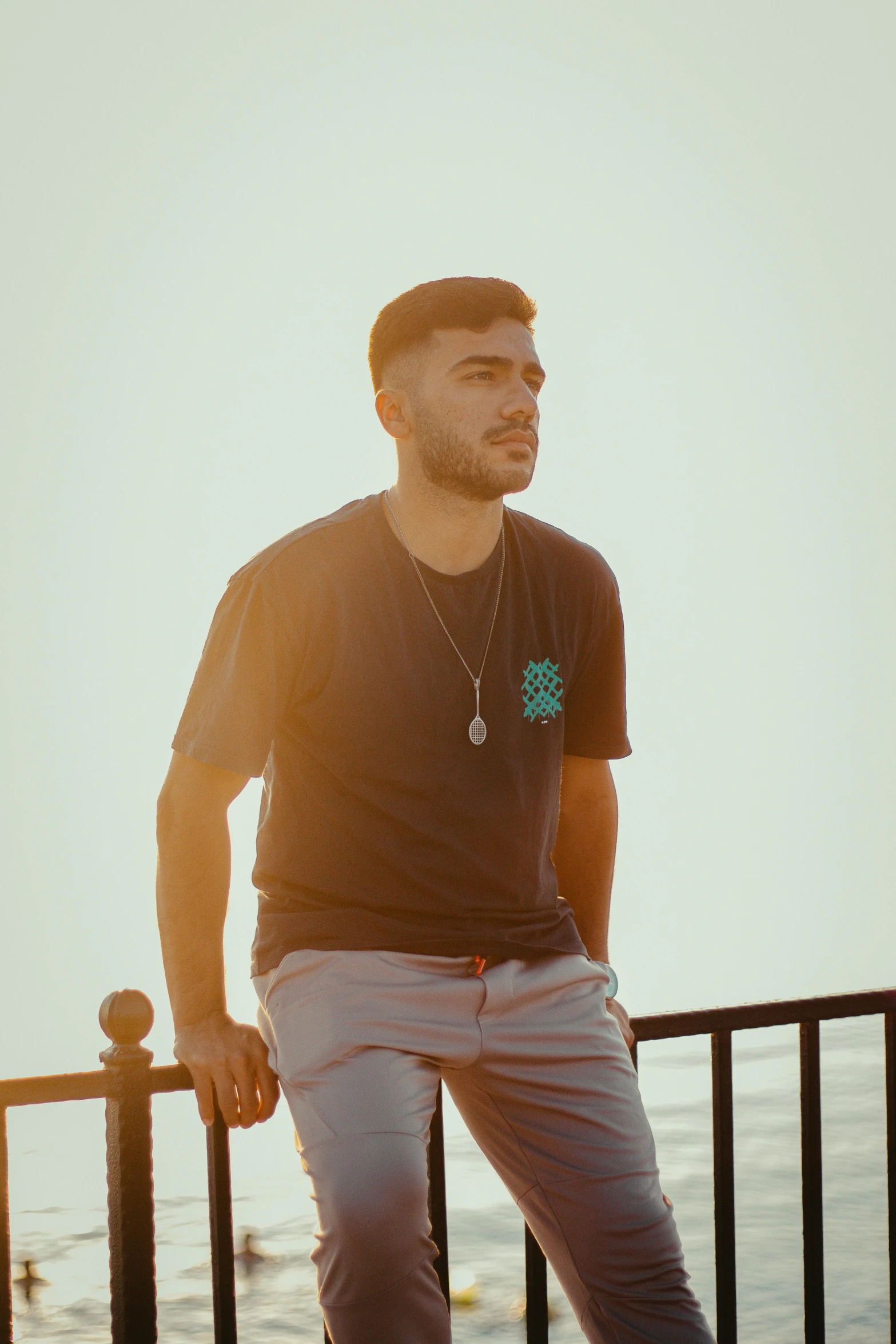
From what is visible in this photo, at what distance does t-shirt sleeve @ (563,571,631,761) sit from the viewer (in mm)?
2152

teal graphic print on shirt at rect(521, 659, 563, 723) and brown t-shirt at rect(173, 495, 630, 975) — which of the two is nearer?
brown t-shirt at rect(173, 495, 630, 975)

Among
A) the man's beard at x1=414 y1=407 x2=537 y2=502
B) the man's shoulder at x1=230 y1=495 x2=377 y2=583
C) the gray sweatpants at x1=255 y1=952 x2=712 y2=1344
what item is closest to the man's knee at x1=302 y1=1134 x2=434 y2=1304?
the gray sweatpants at x1=255 y1=952 x2=712 y2=1344

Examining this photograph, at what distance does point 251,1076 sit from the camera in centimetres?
175

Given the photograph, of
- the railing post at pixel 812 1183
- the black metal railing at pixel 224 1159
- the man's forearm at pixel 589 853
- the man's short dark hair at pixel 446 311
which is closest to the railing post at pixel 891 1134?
the black metal railing at pixel 224 1159

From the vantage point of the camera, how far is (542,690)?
1.98 metres

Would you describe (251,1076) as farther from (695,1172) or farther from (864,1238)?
(695,1172)

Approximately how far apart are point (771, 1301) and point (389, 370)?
10923 mm

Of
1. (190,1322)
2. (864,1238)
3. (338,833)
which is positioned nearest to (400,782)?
(338,833)

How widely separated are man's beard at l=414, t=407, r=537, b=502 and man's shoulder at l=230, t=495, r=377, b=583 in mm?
127

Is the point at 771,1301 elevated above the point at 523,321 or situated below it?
Result: below

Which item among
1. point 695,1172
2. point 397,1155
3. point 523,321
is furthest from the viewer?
point 695,1172

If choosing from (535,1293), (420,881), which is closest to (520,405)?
(420,881)

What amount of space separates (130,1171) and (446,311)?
141 cm

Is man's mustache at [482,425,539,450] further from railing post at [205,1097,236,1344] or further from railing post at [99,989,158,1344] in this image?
railing post at [205,1097,236,1344]
